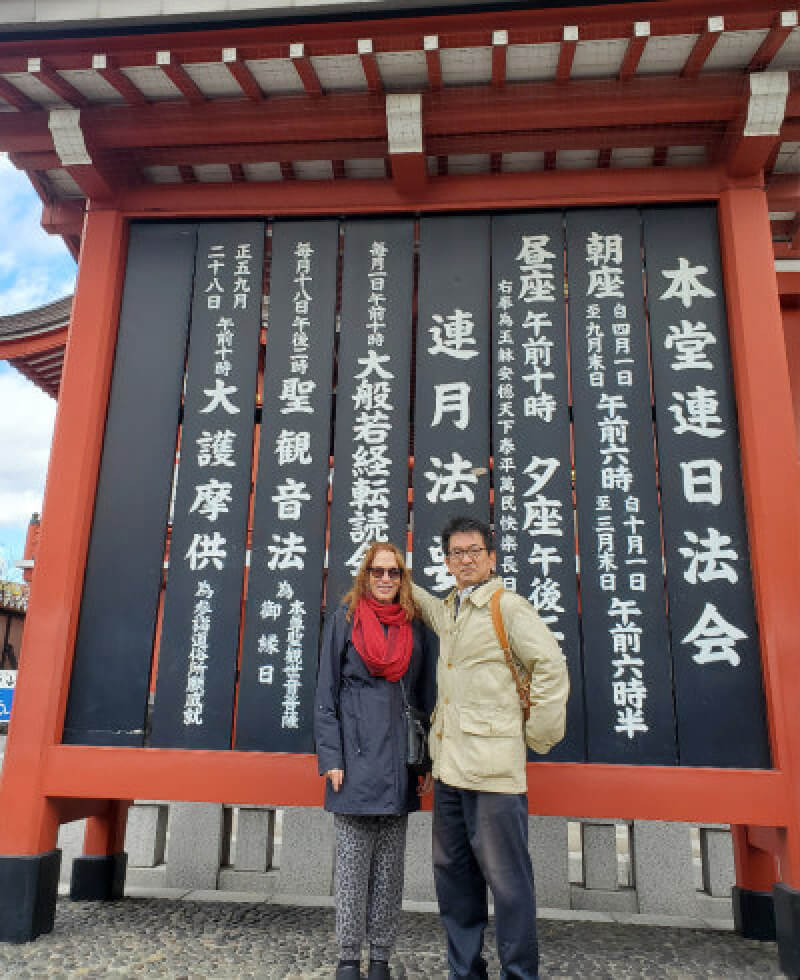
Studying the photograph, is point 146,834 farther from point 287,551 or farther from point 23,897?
point 287,551

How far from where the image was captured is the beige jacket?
2572 millimetres

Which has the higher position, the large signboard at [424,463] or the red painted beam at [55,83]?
the red painted beam at [55,83]

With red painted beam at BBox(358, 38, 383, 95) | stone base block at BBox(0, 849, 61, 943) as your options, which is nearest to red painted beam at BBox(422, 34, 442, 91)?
red painted beam at BBox(358, 38, 383, 95)

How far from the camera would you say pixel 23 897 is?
11.1 feet

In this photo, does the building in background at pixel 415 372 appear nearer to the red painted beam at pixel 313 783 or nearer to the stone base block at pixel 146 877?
the red painted beam at pixel 313 783

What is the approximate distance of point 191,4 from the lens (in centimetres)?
344

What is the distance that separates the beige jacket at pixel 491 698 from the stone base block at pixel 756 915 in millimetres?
2298

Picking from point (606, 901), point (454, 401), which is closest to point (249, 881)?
point (606, 901)

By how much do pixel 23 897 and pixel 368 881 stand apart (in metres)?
1.85

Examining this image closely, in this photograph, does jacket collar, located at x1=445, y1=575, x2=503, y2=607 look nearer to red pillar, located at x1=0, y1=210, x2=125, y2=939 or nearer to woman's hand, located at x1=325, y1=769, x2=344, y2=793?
woman's hand, located at x1=325, y1=769, x2=344, y2=793

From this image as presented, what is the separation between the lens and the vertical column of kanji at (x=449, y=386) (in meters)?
3.77

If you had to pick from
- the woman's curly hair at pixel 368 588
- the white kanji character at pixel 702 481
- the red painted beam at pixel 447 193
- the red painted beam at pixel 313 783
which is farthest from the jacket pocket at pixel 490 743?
the red painted beam at pixel 447 193

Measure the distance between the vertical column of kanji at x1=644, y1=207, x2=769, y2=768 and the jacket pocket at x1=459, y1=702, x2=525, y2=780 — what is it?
129 cm

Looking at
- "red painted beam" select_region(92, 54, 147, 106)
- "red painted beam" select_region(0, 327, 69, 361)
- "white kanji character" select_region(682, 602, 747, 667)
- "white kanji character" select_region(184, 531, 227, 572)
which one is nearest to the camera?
"white kanji character" select_region(682, 602, 747, 667)
